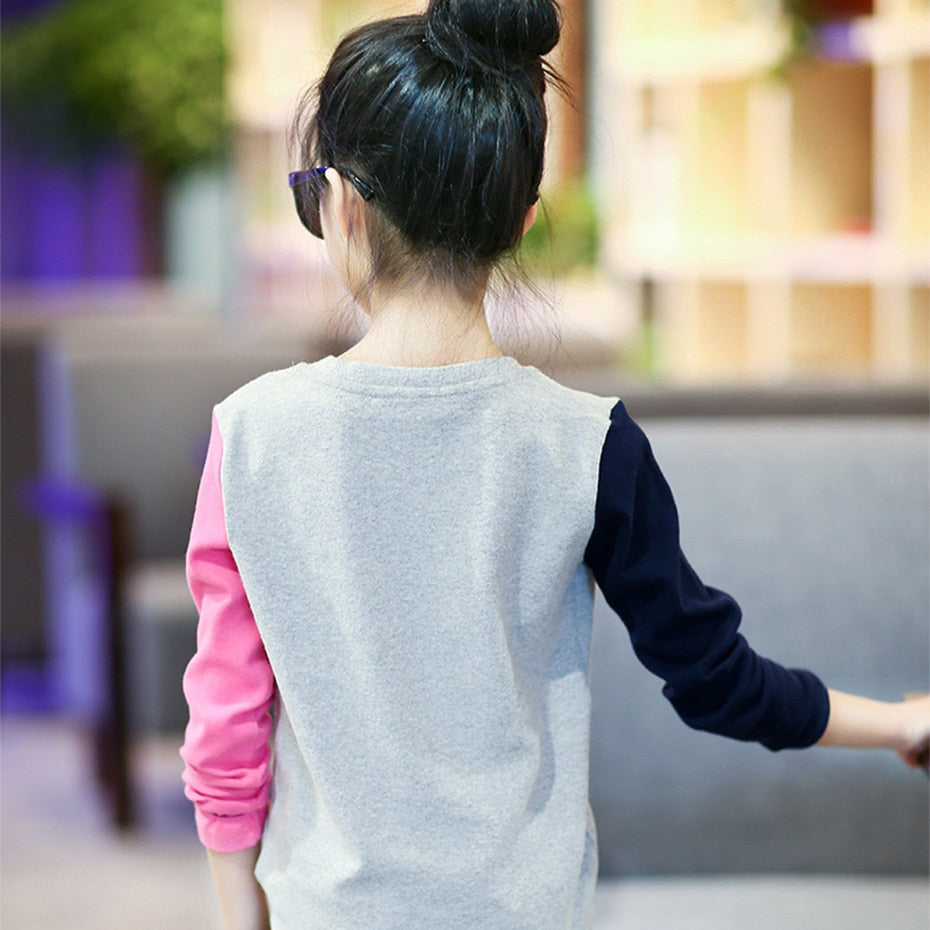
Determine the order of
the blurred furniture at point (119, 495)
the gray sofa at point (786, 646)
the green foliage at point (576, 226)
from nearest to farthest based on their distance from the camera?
the gray sofa at point (786, 646), the blurred furniture at point (119, 495), the green foliage at point (576, 226)

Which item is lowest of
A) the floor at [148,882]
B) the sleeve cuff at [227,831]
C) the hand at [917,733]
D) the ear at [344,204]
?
the floor at [148,882]

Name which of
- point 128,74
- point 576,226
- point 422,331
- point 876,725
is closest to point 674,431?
point 876,725

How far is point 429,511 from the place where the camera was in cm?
94

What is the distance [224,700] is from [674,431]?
861mm

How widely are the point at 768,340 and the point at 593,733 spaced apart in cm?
188

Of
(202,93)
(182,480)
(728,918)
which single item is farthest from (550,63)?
(202,93)

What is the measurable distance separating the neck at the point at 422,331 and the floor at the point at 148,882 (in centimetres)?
78

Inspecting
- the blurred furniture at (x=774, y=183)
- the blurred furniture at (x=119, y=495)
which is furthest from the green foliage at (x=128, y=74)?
the blurred furniture at (x=774, y=183)

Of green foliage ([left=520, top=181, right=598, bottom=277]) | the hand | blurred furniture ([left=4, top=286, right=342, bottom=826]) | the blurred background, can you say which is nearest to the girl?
the blurred background

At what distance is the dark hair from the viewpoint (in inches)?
36.2

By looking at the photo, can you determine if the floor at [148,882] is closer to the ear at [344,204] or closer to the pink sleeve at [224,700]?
the pink sleeve at [224,700]

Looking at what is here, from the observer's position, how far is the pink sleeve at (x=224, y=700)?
1004 millimetres

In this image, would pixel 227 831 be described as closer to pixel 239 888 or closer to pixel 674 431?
pixel 239 888

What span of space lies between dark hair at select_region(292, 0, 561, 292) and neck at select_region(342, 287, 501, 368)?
15 millimetres
